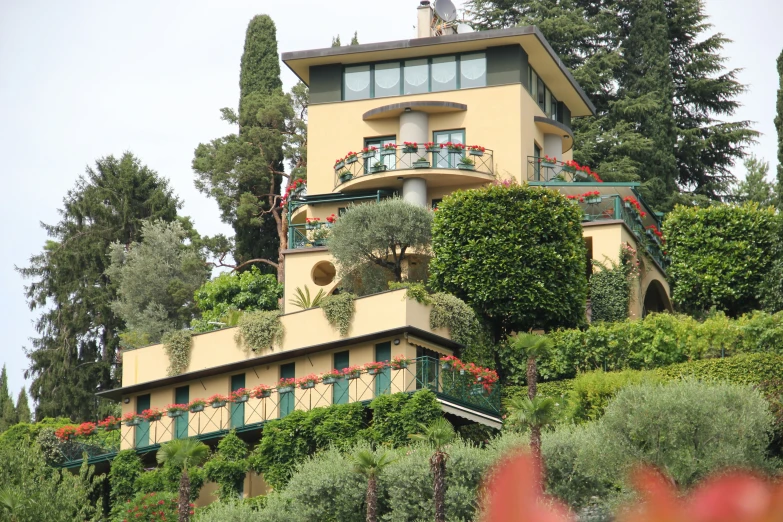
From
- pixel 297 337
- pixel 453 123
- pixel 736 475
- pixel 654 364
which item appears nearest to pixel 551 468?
pixel 654 364

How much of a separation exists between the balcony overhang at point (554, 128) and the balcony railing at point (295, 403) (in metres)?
15.3

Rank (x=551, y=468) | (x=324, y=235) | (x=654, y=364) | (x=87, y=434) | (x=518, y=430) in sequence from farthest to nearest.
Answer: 1. (x=324, y=235)
2. (x=87, y=434)
3. (x=654, y=364)
4. (x=518, y=430)
5. (x=551, y=468)

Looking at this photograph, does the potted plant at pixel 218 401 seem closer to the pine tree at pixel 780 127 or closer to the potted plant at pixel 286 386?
the potted plant at pixel 286 386

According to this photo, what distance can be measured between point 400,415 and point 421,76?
56.6 feet

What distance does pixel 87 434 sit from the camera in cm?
3828

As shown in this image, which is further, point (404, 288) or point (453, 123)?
point (453, 123)

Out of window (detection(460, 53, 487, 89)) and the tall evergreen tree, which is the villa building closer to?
window (detection(460, 53, 487, 89))

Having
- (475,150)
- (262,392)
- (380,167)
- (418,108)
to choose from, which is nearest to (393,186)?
(380,167)

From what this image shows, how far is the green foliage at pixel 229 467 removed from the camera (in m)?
33.7

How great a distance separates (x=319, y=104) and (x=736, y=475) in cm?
4594

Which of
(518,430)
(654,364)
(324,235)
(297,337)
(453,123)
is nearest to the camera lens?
(518,430)

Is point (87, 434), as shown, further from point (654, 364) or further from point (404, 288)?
point (654, 364)

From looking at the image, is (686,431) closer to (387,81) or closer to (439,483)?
(439,483)

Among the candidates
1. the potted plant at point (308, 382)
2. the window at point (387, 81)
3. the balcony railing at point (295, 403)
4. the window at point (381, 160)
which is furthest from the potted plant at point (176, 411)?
the window at point (387, 81)
